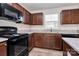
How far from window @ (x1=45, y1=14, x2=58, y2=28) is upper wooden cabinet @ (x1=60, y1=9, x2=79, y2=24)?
4.5 inches

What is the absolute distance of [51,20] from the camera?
6.23 ft

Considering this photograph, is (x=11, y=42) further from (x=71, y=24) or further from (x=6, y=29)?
(x=71, y=24)

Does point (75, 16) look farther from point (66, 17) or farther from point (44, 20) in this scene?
point (44, 20)

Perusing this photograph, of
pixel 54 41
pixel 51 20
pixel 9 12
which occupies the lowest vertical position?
pixel 54 41

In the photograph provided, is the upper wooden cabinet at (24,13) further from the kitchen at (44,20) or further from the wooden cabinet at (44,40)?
the wooden cabinet at (44,40)

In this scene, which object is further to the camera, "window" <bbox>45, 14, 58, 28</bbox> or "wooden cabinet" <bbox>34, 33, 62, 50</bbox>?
"wooden cabinet" <bbox>34, 33, 62, 50</bbox>

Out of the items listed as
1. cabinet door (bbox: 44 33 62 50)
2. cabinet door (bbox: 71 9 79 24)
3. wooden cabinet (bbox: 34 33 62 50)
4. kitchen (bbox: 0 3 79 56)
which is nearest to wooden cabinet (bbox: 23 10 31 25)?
kitchen (bbox: 0 3 79 56)

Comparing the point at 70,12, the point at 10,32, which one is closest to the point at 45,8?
the point at 70,12

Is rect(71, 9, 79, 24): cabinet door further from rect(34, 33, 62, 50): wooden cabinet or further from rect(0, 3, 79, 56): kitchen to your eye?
rect(34, 33, 62, 50): wooden cabinet

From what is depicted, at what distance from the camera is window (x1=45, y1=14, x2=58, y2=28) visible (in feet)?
6.06

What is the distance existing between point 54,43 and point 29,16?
0.91 m

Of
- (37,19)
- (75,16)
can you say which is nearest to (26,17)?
(37,19)

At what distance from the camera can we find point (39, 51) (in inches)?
84.8

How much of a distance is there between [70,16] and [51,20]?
0.34 meters
